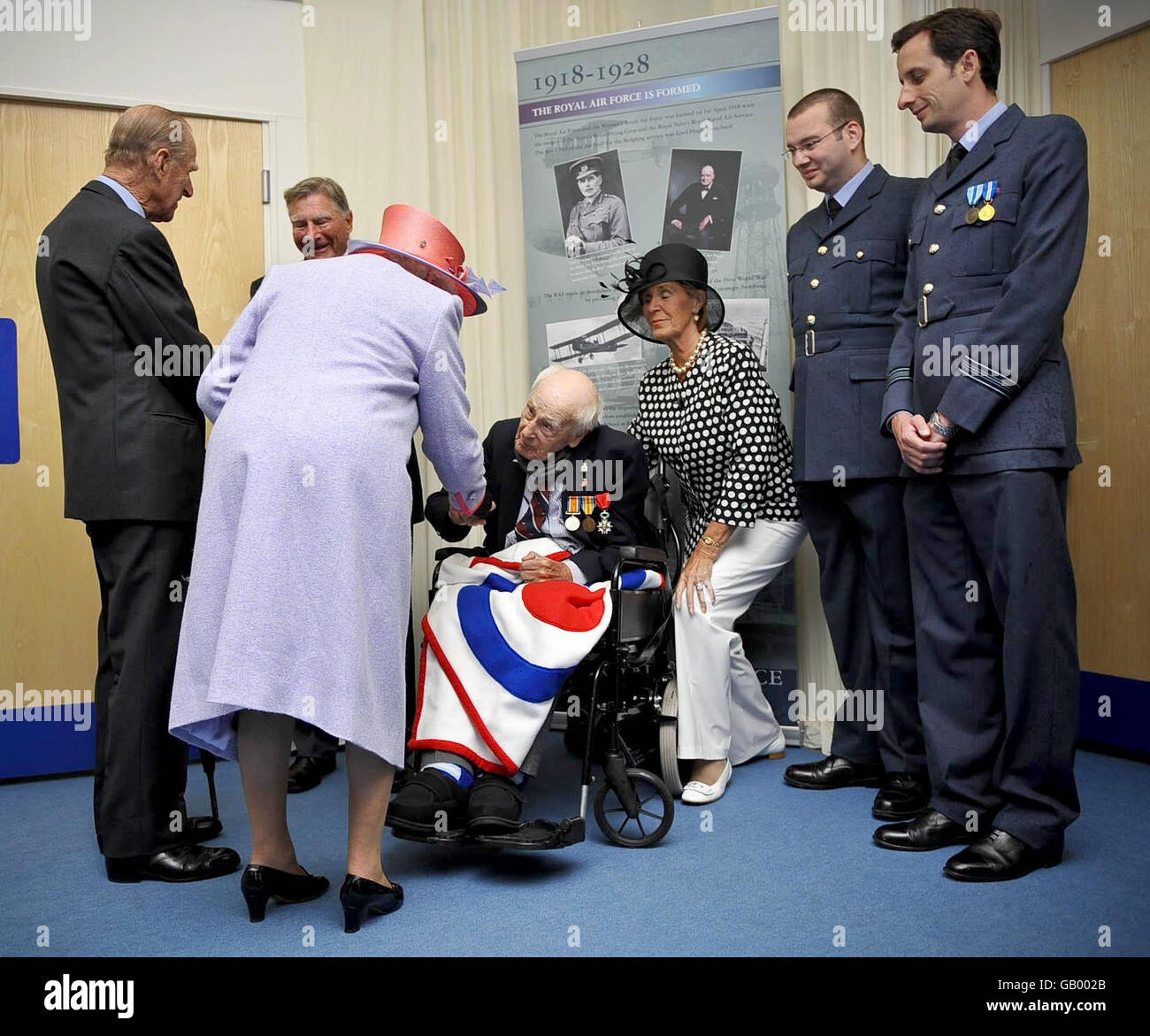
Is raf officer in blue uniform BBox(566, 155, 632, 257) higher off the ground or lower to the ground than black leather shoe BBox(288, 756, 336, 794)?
higher

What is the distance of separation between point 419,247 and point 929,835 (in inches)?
72.8

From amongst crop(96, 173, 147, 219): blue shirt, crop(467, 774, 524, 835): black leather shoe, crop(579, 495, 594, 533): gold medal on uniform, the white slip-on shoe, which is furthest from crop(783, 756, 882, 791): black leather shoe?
crop(96, 173, 147, 219): blue shirt

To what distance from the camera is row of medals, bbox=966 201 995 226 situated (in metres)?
2.54

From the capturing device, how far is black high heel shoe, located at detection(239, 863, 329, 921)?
224 cm

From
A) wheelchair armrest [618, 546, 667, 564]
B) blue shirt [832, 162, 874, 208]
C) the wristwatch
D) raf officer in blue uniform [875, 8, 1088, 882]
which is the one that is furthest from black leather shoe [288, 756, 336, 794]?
blue shirt [832, 162, 874, 208]

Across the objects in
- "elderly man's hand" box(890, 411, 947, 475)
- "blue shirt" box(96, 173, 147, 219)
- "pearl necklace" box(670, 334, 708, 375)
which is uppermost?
"blue shirt" box(96, 173, 147, 219)

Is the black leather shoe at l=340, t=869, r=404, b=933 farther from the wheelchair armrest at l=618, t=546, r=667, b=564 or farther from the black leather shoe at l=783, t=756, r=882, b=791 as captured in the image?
the black leather shoe at l=783, t=756, r=882, b=791

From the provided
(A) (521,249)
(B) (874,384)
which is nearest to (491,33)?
(A) (521,249)

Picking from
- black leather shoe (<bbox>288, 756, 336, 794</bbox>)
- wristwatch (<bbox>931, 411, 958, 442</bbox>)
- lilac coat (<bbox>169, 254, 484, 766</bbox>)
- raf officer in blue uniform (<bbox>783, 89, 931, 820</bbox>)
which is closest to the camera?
lilac coat (<bbox>169, 254, 484, 766</bbox>)

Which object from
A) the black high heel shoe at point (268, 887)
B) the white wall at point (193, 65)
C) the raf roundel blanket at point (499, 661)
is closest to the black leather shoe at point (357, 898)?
the black high heel shoe at point (268, 887)

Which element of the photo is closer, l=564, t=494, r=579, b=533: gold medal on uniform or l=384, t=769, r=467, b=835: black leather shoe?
l=384, t=769, r=467, b=835: black leather shoe

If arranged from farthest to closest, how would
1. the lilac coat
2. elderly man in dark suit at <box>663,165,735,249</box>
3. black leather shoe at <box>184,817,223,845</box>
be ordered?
elderly man in dark suit at <box>663,165,735,249</box>
black leather shoe at <box>184,817,223,845</box>
the lilac coat

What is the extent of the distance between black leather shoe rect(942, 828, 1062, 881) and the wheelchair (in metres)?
0.70

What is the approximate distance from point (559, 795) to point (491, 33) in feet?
9.78
